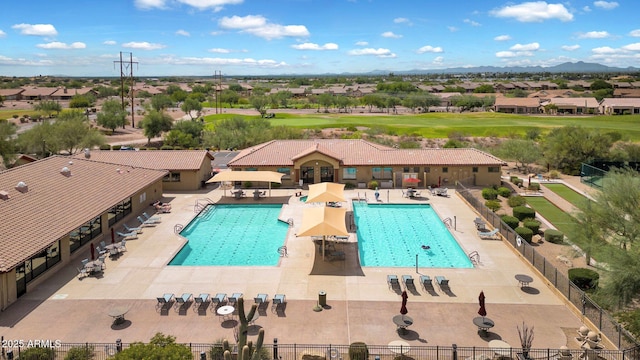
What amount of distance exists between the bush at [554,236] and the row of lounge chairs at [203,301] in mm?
17660

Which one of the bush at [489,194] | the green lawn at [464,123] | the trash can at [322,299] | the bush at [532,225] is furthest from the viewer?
the green lawn at [464,123]

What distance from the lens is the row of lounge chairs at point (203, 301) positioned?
2100 cm

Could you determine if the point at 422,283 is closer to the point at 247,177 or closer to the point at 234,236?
the point at 234,236

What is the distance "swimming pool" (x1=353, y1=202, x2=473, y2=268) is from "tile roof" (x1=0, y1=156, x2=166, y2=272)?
15.6m

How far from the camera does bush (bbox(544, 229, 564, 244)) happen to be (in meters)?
29.9

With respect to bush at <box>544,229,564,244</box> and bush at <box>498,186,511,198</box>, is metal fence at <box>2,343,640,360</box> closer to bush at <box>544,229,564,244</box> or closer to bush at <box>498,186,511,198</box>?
bush at <box>544,229,564,244</box>

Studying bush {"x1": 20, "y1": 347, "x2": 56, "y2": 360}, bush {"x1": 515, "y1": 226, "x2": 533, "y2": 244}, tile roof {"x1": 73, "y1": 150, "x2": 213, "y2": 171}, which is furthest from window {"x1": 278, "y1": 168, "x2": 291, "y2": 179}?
bush {"x1": 20, "y1": 347, "x2": 56, "y2": 360}

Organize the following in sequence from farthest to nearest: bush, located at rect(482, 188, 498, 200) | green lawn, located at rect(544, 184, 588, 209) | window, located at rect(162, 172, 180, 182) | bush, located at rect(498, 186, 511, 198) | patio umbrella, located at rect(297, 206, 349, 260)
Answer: window, located at rect(162, 172, 180, 182) < green lawn, located at rect(544, 184, 588, 209) < bush, located at rect(498, 186, 511, 198) < bush, located at rect(482, 188, 498, 200) < patio umbrella, located at rect(297, 206, 349, 260)

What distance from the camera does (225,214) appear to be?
1481 inches

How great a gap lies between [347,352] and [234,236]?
16613 millimetres

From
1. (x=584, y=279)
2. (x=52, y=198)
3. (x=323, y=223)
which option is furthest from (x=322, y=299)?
(x=52, y=198)

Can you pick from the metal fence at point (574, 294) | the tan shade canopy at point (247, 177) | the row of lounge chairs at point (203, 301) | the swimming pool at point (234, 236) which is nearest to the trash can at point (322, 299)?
the row of lounge chairs at point (203, 301)

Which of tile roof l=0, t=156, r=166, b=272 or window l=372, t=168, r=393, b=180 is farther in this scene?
window l=372, t=168, r=393, b=180

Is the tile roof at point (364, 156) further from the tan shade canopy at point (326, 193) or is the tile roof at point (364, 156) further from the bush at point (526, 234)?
the bush at point (526, 234)
